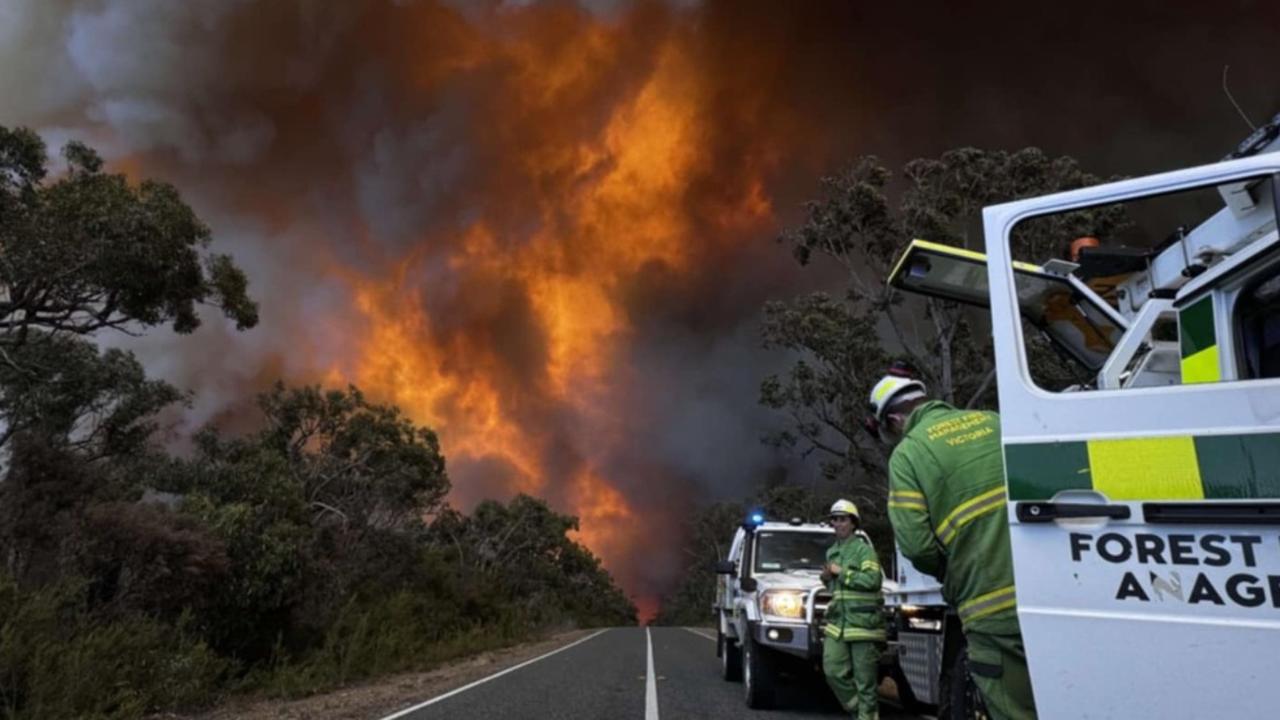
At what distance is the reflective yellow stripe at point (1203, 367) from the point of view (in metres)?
2.67

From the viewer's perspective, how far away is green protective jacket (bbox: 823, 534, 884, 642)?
5488mm

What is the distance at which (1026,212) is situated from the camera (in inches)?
118

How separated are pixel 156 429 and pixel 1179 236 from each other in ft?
89.4

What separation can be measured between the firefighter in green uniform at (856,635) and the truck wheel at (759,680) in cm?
303

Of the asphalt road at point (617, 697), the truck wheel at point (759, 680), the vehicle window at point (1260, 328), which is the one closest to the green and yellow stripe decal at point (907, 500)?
the vehicle window at point (1260, 328)

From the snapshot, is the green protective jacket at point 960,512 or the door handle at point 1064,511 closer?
the door handle at point 1064,511

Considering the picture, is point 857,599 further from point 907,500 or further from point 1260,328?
point 1260,328

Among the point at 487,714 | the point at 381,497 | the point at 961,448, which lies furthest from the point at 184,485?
the point at 961,448

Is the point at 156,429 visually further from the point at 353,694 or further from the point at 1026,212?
the point at 1026,212

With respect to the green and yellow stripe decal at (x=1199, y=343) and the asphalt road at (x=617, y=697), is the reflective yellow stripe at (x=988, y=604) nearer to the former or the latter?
the green and yellow stripe decal at (x=1199, y=343)

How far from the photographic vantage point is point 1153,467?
2.38 meters

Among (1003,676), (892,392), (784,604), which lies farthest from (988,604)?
(784,604)

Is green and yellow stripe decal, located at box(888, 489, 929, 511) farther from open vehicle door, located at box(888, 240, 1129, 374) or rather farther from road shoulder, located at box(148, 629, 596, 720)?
road shoulder, located at box(148, 629, 596, 720)

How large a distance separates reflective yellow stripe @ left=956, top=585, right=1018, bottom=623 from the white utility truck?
22 centimetres
